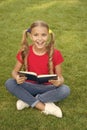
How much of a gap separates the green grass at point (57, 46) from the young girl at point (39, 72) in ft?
0.46

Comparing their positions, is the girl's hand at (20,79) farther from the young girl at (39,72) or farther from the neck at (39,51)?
the neck at (39,51)

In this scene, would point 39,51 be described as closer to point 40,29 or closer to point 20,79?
point 40,29

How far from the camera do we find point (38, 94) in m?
4.34

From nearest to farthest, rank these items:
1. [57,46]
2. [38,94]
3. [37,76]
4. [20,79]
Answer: [37,76], [20,79], [38,94], [57,46]

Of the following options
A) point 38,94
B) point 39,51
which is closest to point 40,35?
point 39,51

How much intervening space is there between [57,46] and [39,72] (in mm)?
2412

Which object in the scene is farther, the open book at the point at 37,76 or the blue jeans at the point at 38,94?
the blue jeans at the point at 38,94

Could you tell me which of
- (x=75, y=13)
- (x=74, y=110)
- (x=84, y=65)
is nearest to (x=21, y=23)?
(x=75, y=13)

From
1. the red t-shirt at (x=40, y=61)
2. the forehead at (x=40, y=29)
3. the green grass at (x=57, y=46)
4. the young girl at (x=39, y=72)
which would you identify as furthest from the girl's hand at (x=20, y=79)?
the forehead at (x=40, y=29)

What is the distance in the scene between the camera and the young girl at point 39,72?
4.22 meters

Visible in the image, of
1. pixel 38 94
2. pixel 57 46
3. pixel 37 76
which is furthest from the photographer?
pixel 57 46

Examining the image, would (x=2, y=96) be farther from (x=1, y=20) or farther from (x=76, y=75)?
(x=1, y=20)

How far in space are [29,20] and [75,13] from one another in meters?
1.42

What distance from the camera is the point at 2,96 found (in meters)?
4.71
